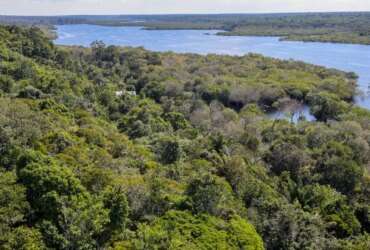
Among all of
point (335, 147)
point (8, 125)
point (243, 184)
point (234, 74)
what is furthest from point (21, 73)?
point (234, 74)

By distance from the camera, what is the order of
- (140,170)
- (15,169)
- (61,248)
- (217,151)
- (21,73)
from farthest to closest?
1. (21,73)
2. (217,151)
3. (140,170)
4. (15,169)
5. (61,248)

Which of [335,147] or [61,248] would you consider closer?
[61,248]

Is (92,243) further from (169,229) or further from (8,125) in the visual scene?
(8,125)

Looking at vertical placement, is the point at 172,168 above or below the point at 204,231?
above

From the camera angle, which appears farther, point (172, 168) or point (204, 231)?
point (172, 168)

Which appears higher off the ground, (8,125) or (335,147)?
(8,125)

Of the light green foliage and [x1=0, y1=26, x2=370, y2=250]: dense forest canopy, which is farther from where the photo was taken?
the light green foliage

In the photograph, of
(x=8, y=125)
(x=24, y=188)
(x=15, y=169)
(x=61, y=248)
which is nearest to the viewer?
(x=61, y=248)

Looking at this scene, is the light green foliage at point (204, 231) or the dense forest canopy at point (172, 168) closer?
the dense forest canopy at point (172, 168)
